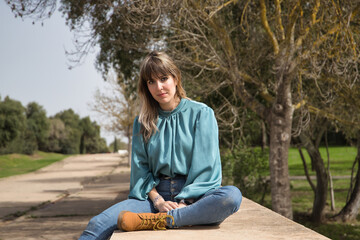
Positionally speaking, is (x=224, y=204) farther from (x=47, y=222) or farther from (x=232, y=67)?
(x=47, y=222)

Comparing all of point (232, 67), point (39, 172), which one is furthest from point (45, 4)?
point (39, 172)

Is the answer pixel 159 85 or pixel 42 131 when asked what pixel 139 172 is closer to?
pixel 159 85

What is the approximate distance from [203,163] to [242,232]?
1.92 feet

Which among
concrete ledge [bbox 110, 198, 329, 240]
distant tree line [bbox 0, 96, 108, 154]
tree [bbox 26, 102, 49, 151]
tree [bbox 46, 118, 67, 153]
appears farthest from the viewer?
tree [bbox 46, 118, 67, 153]

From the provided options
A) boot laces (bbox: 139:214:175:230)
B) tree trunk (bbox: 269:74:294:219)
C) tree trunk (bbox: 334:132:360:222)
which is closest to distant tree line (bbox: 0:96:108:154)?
tree trunk (bbox: 334:132:360:222)

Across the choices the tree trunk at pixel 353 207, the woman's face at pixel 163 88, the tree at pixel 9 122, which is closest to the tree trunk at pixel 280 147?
the tree trunk at pixel 353 207

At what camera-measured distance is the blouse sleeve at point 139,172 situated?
10.9 ft

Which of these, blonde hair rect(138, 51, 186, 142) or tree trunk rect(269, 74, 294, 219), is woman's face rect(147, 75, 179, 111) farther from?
tree trunk rect(269, 74, 294, 219)

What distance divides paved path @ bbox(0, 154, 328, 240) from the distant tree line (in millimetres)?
13242

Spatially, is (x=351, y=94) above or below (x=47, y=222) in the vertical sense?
above

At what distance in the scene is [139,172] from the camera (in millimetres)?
3391

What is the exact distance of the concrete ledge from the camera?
2.79 metres

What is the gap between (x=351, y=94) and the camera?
332 inches

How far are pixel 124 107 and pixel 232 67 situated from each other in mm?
15608
